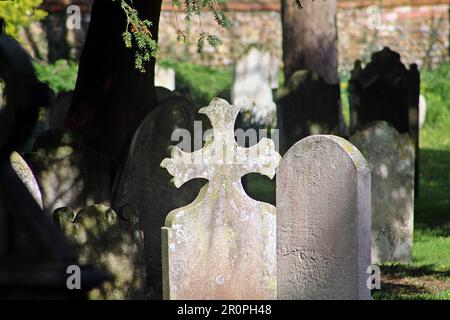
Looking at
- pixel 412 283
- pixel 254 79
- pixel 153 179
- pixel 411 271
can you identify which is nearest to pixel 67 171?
pixel 153 179

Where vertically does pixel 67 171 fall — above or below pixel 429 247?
above

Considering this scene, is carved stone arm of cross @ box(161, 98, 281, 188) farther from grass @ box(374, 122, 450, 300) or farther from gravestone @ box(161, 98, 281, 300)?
grass @ box(374, 122, 450, 300)

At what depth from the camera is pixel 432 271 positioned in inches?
360

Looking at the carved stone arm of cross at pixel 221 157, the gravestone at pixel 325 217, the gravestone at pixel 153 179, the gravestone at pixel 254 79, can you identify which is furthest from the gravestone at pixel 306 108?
the gravestone at pixel 254 79

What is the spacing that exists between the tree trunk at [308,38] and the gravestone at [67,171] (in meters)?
7.51

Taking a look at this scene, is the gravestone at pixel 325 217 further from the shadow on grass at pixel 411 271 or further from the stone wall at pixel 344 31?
the stone wall at pixel 344 31

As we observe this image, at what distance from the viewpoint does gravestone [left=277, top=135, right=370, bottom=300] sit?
6.54 m

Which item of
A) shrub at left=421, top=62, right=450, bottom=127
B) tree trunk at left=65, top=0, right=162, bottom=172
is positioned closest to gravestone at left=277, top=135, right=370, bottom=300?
tree trunk at left=65, top=0, right=162, bottom=172

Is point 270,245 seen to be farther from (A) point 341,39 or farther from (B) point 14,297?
(A) point 341,39

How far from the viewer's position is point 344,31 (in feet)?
88.6

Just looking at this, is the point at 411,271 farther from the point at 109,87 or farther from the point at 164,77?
the point at 164,77

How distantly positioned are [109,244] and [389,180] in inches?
116

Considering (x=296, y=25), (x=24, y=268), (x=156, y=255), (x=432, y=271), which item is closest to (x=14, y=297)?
(x=24, y=268)

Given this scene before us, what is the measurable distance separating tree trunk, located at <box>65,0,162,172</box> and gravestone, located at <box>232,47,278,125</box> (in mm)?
10160
